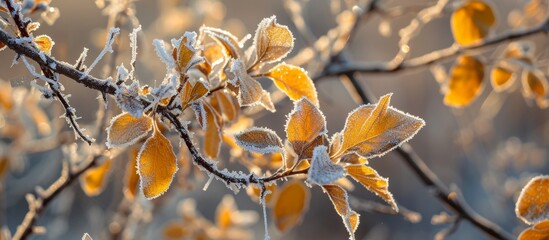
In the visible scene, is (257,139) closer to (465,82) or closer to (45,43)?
(45,43)

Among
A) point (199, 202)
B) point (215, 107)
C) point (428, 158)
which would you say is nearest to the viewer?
point (215, 107)

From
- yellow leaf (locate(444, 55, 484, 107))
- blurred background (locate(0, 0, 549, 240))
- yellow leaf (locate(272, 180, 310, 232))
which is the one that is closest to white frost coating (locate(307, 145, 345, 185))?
yellow leaf (locate(272, 180, 310, 232))

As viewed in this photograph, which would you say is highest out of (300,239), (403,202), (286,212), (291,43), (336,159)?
(291,43)

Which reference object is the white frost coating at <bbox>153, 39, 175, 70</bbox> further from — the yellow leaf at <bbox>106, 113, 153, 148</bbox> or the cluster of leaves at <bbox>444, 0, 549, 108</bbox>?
the cluster of leaves at <bbox>444, 0, 549, 108</bbox>

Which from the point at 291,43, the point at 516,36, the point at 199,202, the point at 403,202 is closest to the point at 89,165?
the point at 291,43

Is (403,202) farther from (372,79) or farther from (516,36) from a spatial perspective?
(516,36)

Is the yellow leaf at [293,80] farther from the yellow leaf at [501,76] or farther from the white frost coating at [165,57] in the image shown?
the yellow leaf at [501,76]

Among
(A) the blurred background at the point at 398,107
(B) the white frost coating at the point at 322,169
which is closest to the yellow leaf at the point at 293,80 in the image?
(B) the white frost coating at the point at 322,169
